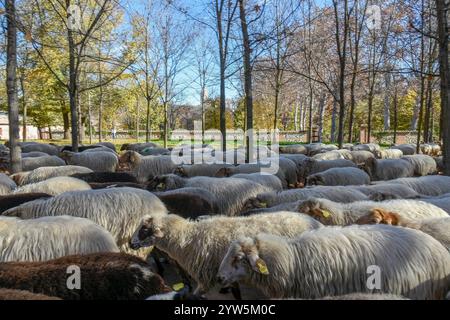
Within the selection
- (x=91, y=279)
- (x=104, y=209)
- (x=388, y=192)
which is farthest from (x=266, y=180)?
(x=91, y=279)

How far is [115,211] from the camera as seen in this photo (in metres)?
A: 5.49

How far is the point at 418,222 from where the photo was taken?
442 cm

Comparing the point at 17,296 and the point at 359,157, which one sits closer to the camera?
the point at 17,296

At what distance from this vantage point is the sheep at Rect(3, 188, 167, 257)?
539 centimetres

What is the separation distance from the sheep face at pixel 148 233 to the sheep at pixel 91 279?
1.13 meters

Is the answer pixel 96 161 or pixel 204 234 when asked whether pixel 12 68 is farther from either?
pixel 204 234

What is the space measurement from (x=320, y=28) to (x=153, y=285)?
25.5 meters

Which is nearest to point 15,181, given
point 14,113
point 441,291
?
point 14,113

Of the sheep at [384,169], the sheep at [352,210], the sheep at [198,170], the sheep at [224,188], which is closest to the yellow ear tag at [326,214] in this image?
the sheep at [352,210]

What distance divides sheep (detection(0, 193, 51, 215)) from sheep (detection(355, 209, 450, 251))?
4572mm

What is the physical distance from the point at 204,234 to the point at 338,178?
17.1ft

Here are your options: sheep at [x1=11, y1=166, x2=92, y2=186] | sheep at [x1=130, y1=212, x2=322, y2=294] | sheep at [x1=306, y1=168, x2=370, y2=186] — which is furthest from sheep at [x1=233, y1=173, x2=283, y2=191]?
sheep at [x1=11, y1=166, x2=92, y2=186]

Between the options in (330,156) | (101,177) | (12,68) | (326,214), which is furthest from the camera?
(330,156)
